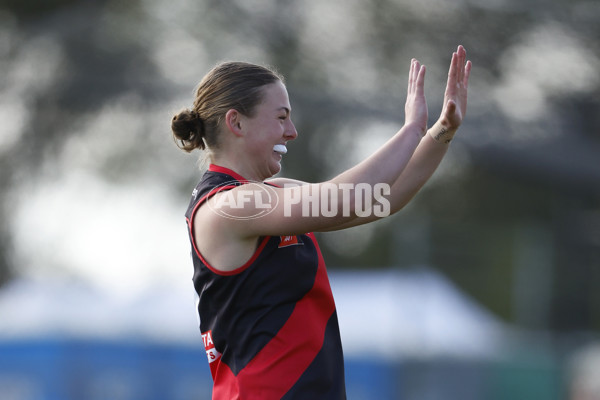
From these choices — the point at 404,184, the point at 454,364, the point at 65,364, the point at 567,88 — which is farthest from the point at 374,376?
the point at 567,88

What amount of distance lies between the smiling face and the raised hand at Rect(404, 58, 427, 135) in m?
0.44

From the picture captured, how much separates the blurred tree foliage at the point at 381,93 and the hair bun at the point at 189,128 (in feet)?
26.7

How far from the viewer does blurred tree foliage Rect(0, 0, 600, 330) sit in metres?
12.8

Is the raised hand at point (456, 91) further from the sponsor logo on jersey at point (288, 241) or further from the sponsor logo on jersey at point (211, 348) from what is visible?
the sponsor logo on jersey at point (211, 348)

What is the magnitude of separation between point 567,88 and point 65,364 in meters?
10.6

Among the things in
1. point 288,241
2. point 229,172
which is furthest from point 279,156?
point 288,241

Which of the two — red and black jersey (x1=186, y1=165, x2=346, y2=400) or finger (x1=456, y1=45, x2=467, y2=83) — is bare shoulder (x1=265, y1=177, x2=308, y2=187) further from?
finger (x1=456, y1=45, x2=467, y2=83)

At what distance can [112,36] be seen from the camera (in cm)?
1377

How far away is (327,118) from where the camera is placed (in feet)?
45.3

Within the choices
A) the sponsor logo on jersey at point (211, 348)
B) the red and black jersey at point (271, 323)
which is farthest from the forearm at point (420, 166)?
the sponsor logo on jersey at point (211, 348)

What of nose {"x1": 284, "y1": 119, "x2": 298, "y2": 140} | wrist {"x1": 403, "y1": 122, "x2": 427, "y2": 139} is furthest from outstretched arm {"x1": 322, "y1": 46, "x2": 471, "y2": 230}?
Result: nose {"x1": 284, "y1": 119, "x2": 298, "y2": 140}

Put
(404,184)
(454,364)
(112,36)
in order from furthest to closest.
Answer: (112,36) < (454,364) < (404,184)

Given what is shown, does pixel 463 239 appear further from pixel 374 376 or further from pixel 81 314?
pixel 81 314

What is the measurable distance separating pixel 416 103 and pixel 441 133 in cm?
43
